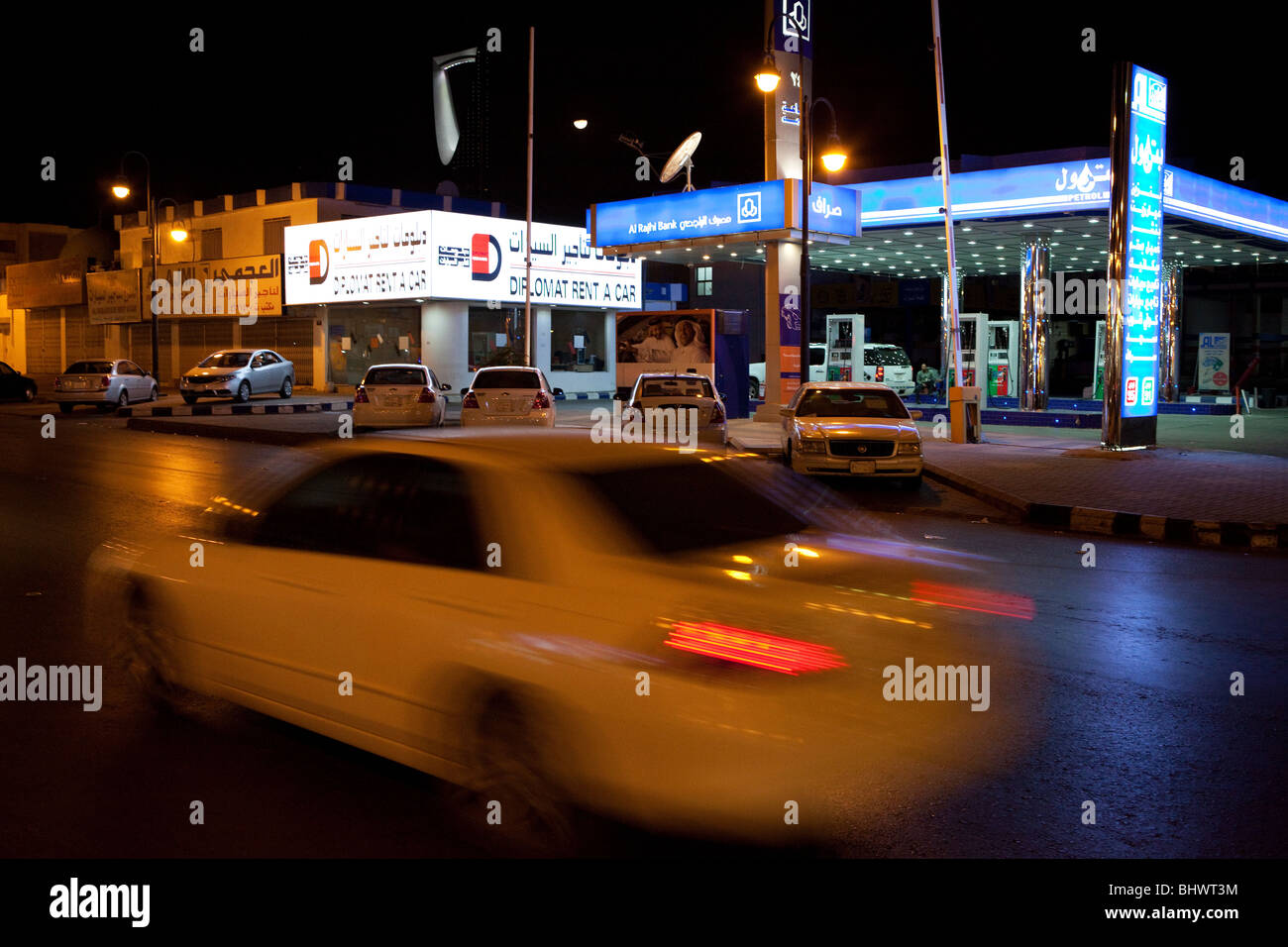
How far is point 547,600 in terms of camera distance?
420 cm

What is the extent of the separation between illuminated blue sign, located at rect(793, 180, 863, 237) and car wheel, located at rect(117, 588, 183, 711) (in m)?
20.0

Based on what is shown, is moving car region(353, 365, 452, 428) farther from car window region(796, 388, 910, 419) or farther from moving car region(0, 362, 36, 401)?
moving car region(0, 362, 36, 401)

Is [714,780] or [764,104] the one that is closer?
[714,780]

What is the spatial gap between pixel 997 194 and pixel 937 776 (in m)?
23.0

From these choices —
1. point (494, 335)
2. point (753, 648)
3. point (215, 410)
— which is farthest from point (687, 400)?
point (494, 335)

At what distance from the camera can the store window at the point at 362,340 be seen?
1684 inches

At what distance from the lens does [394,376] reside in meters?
21.7

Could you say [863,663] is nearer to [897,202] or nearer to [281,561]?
[281,561]

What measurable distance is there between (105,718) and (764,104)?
2357cm

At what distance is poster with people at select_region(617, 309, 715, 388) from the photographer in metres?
26.5

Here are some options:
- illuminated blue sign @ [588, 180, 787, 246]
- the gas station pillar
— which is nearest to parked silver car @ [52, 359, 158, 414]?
illuminated blue sign @ [588, 180, 787, 246]

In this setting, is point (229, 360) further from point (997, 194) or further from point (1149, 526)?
point (1149, 526)
